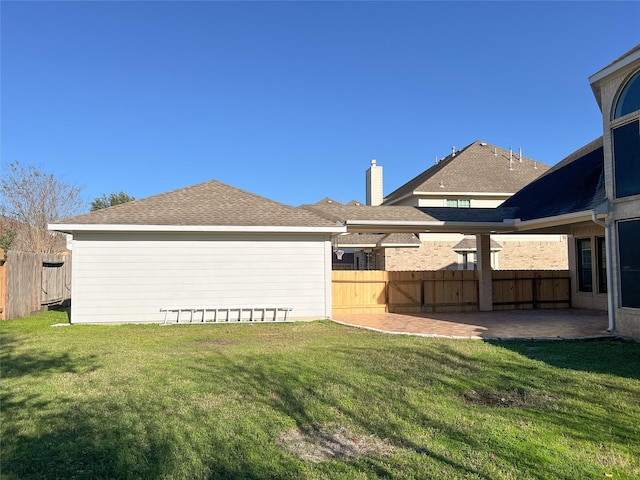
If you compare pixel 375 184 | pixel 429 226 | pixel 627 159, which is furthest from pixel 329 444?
pixel 375 184

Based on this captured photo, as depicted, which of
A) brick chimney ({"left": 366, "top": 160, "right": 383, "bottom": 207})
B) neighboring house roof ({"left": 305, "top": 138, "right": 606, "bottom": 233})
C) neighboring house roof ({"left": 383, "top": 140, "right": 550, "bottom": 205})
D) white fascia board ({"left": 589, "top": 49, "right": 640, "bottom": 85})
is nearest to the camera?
white fascia board ({"left": 589, "top": 49, "right": 640, "bottom": 85})

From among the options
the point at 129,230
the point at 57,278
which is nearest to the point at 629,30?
the point at 129,230

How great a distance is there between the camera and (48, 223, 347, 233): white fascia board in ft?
39.0

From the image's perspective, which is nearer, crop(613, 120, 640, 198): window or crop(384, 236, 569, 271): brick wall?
crop(613, 120, 640, 198): window

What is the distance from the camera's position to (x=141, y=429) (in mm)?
4410

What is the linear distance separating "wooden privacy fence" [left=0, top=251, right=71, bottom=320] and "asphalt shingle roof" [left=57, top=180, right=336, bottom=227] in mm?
3088

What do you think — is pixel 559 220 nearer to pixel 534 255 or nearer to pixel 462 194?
pixel 462 194

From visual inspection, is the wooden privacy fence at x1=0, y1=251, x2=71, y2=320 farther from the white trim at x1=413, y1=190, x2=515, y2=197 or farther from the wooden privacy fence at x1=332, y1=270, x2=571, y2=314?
the white trim at x1=413, y1=190, x2=515, y2=197

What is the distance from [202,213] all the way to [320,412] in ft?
30.6

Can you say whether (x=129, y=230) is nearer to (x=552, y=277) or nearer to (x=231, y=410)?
(x=231, y=410)

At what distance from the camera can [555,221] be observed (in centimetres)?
1219

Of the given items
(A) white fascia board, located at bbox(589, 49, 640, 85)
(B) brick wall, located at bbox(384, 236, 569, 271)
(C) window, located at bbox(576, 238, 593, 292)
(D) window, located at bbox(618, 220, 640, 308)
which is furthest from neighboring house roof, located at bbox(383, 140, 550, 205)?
(D) window, located at bbox(618, 220, 640, 308)

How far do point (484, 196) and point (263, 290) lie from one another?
1798 cm

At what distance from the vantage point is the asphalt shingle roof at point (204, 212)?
12453 mm
